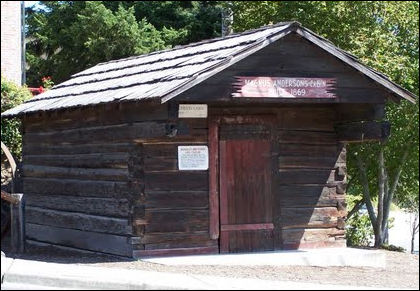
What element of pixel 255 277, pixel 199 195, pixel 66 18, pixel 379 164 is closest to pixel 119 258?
pixel 199 195

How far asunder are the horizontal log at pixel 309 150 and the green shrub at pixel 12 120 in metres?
8.13

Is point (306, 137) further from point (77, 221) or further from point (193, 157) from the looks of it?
point (77, 221)

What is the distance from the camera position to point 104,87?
1338 cm

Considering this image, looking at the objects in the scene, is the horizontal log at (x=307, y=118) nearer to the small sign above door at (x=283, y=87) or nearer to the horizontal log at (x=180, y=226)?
the small sign above door at (x=283, y=87)

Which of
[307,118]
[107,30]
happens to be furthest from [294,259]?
[107,30]

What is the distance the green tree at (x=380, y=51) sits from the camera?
1678 cm

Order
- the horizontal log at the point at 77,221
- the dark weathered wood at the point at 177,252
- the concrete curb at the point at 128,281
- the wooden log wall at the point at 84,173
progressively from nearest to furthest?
the concrete curb at the point at 128,281 → the dark weathered wood at the point at 177,252 → the wooden log wall at the point at 84,173 → the horizontal log at the point at 77,221

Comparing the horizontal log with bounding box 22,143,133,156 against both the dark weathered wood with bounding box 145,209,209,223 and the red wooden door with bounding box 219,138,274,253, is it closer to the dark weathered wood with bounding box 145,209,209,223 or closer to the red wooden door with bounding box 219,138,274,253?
the dark weathered wood with bounding box 145,209,209,223

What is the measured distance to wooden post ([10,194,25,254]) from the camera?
13977 mm

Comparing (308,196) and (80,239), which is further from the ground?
(308,196)

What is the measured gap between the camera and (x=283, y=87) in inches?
470

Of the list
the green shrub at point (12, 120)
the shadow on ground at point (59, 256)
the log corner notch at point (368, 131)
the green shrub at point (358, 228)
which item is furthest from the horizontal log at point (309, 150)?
the green shrub at point (12, 120)

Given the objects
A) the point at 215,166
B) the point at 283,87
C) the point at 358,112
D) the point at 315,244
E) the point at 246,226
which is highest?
the point at 283,87

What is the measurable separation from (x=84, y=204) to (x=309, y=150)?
12.3 ft
